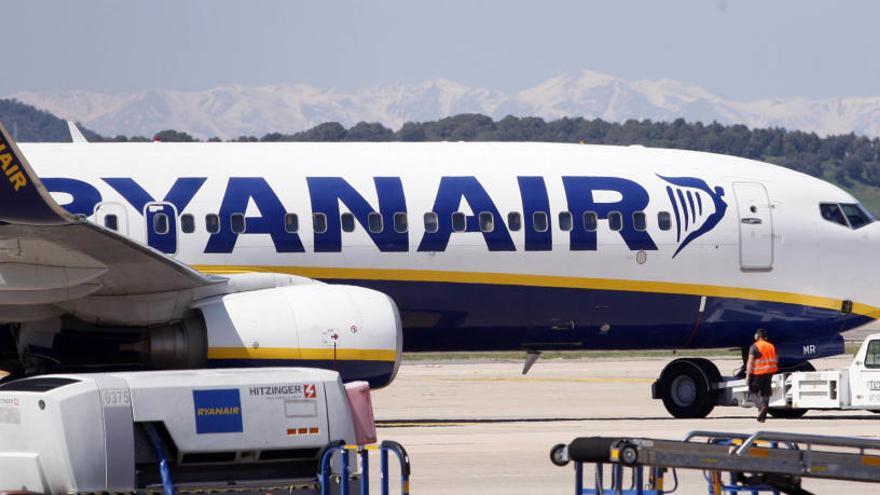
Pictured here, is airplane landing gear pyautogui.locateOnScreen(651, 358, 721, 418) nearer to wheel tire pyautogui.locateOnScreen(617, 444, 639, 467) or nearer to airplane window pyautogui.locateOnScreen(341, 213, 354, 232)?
airplane window pyautogui.locateOnScreen(341, 213, 354, 232)

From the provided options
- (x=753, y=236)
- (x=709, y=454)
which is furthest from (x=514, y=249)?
(x=709, y=454)

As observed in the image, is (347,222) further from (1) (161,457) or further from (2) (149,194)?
(1) (161,457)

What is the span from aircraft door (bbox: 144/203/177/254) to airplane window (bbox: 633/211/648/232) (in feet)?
23.6

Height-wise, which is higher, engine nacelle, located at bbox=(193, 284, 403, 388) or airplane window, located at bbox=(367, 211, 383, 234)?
airplane window, located at bbox=(367, 211, 383, 234)

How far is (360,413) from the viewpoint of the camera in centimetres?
1494

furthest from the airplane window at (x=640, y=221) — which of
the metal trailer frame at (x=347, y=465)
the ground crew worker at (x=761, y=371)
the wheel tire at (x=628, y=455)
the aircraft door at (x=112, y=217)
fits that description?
the wheel tire at (x=628, y=455)

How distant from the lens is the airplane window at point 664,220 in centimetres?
2627

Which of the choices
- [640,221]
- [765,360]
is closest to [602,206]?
[640,221]

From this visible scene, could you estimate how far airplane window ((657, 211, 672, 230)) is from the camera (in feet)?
86.2

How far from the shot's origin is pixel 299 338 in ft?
71.4

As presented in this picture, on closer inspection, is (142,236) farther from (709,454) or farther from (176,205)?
(709,454)

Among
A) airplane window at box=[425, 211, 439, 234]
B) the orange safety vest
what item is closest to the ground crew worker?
the orange safety vest

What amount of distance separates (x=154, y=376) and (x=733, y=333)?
14941 millimetres

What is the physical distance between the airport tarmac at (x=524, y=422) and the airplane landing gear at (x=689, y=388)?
28 cm
